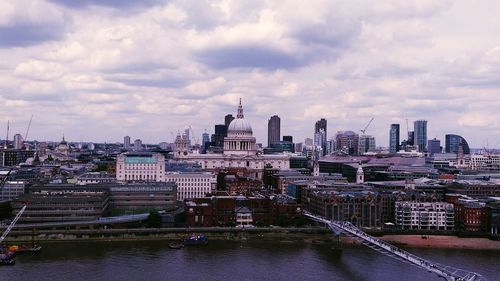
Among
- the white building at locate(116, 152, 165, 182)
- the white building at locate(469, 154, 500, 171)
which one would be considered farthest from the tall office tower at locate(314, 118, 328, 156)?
the white building at locate(116, 152, 165, 182)

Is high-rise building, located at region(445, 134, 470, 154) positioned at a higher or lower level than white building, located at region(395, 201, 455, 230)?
higher

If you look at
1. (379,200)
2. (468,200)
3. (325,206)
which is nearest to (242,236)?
(325,206)

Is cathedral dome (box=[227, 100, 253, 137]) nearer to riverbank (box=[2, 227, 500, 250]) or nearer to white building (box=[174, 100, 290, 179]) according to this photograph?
white building (box=[174, 100, 290, 179])

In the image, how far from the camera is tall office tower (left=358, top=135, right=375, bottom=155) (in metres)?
160

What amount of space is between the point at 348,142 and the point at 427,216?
11759 cm

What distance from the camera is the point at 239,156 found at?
8856cm

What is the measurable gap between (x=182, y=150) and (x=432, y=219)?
1949 inches

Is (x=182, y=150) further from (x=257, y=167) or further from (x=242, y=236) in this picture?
(x=242, y=236)

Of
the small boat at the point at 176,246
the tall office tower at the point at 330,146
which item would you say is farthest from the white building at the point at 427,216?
the tall office tower at the point at 330,146

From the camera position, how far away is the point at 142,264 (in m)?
35.2

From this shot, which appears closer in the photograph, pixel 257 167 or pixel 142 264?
pixel 142 264

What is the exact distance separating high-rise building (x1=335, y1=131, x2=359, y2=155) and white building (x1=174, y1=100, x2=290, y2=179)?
220 feet

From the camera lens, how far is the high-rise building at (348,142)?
157863 millimetres

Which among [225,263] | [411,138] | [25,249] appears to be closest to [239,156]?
[25,249]
